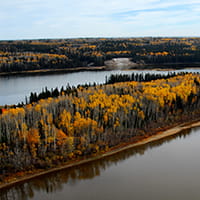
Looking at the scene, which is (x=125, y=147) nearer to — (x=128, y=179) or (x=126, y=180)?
(x=128, y=179)

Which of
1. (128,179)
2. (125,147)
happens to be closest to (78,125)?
(125,147)

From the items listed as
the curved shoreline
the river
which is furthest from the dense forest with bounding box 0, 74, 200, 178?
the river

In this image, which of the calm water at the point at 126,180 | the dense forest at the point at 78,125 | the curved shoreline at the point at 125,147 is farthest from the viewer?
the dense forest at the point at 78,125

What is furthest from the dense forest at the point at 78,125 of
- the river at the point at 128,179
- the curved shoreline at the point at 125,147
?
the river at the point at 128,179

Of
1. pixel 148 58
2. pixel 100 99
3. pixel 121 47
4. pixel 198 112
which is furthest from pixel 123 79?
pixel 121 47

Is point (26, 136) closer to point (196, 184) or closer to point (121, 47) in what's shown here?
point (196, 184)

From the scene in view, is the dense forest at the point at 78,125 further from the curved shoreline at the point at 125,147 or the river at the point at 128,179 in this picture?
the river at the point at 128,179

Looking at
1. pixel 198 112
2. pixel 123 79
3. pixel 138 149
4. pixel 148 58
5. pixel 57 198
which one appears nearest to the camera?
pixel 57 198
